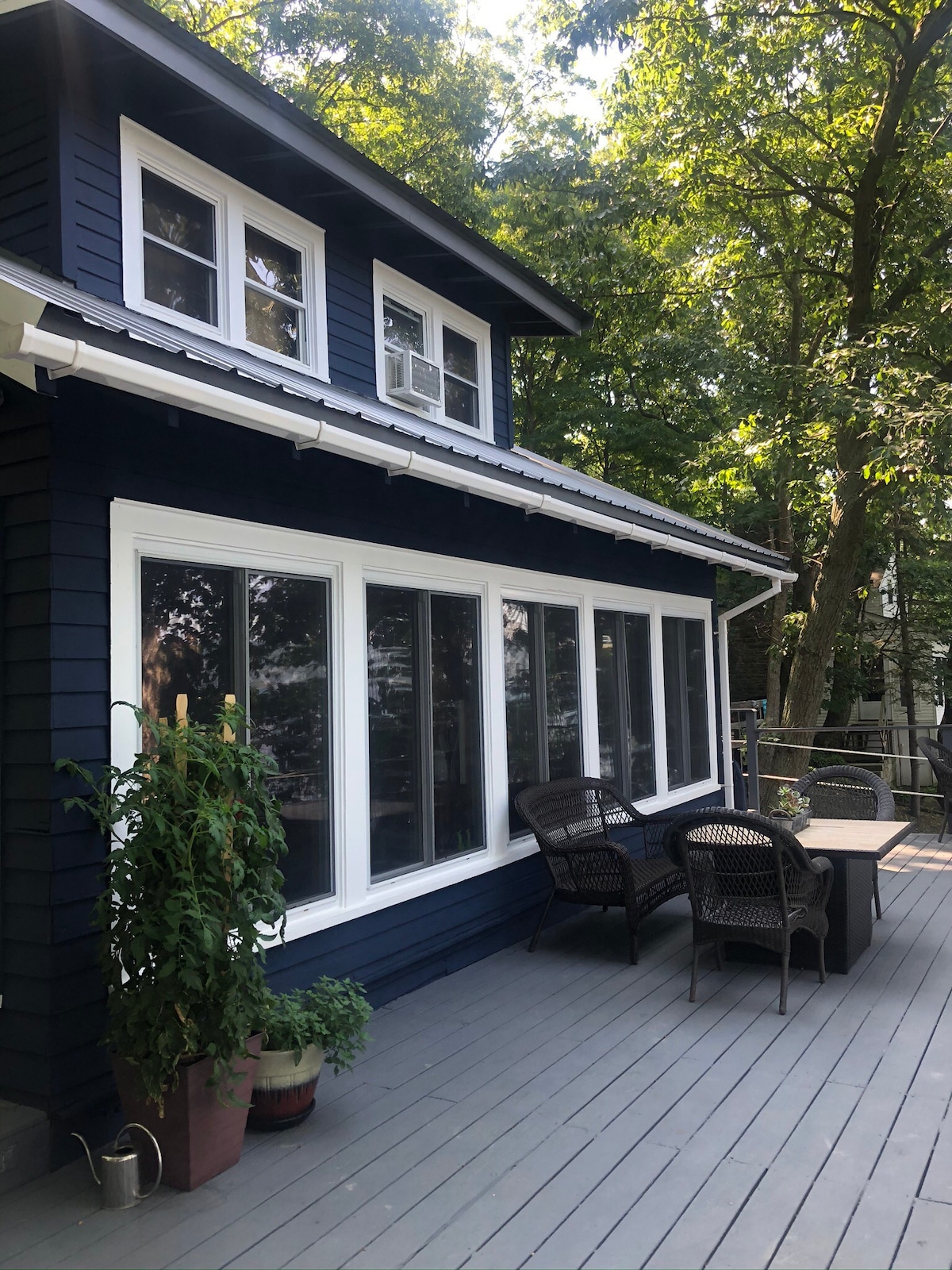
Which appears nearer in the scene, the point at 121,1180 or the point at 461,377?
the point at 121,1180

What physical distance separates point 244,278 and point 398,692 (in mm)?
2445

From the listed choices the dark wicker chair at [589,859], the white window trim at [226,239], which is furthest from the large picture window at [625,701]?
the white window trim at [226,239]

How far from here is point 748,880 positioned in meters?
4.69

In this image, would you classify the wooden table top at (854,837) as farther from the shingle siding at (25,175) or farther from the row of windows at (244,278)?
the shingle siding at (25,175)

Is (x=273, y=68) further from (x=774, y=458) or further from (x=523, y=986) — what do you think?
(x=523, y=986)

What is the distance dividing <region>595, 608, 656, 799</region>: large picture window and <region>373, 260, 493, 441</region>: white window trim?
1.83 m

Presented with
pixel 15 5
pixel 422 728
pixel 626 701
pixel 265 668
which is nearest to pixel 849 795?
pixel 626 701

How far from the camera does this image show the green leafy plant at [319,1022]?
3.28 metres

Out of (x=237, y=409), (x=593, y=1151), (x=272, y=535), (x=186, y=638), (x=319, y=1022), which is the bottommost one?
(x=593, y=1151)

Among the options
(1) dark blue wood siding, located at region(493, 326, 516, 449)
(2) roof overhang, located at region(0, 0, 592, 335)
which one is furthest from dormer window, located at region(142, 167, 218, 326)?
(1) dark blue wood siding, located at region(493, 326, 516, 449)

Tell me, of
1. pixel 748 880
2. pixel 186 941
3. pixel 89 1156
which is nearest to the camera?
pixel 186 941

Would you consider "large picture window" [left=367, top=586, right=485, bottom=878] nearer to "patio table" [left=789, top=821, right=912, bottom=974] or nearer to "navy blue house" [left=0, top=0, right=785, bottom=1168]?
"navy blue house" [left=0, top=0, right=785, bottom=1168]

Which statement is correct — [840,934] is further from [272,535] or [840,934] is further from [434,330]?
[434,330]

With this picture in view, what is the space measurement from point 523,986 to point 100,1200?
96.6 inches
